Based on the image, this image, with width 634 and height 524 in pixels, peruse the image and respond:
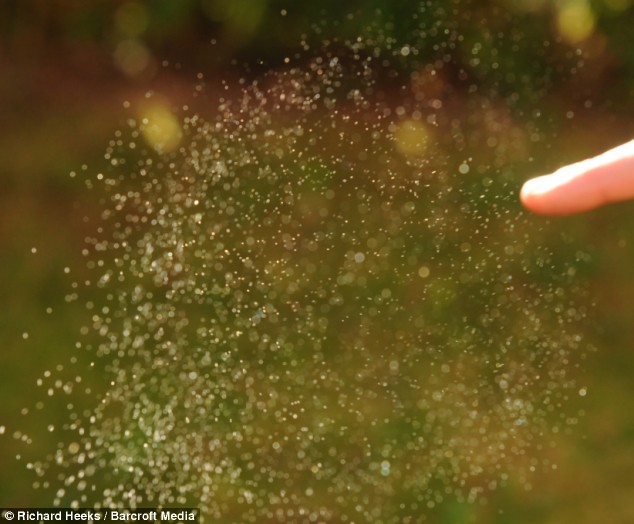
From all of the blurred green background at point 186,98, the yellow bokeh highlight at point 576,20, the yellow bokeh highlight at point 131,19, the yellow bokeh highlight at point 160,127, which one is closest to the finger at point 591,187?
the blurred green background at point 186,98

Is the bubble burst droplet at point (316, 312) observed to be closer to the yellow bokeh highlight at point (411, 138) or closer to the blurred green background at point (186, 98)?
the yellow bokeh highlight at point (411, 138)

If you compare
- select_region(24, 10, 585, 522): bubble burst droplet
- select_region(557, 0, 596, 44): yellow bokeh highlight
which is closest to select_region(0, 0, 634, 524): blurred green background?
select_region(557, 0, 596, 44): yellow bokeh highlight

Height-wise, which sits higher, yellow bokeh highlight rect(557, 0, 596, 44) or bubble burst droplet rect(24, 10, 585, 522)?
yellow bokeh highlight rect(557, 0, 596, 44)

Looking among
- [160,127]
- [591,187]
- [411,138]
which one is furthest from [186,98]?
[591,187]

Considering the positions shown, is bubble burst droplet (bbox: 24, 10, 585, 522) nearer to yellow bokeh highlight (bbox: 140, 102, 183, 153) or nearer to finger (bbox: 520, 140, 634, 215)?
yellow bokeh highlight (bbox: 140, 102, 183, 153)

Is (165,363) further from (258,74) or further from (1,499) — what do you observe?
(258,74)

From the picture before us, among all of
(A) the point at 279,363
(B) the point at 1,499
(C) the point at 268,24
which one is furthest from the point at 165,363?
(C) the point at 268,24
